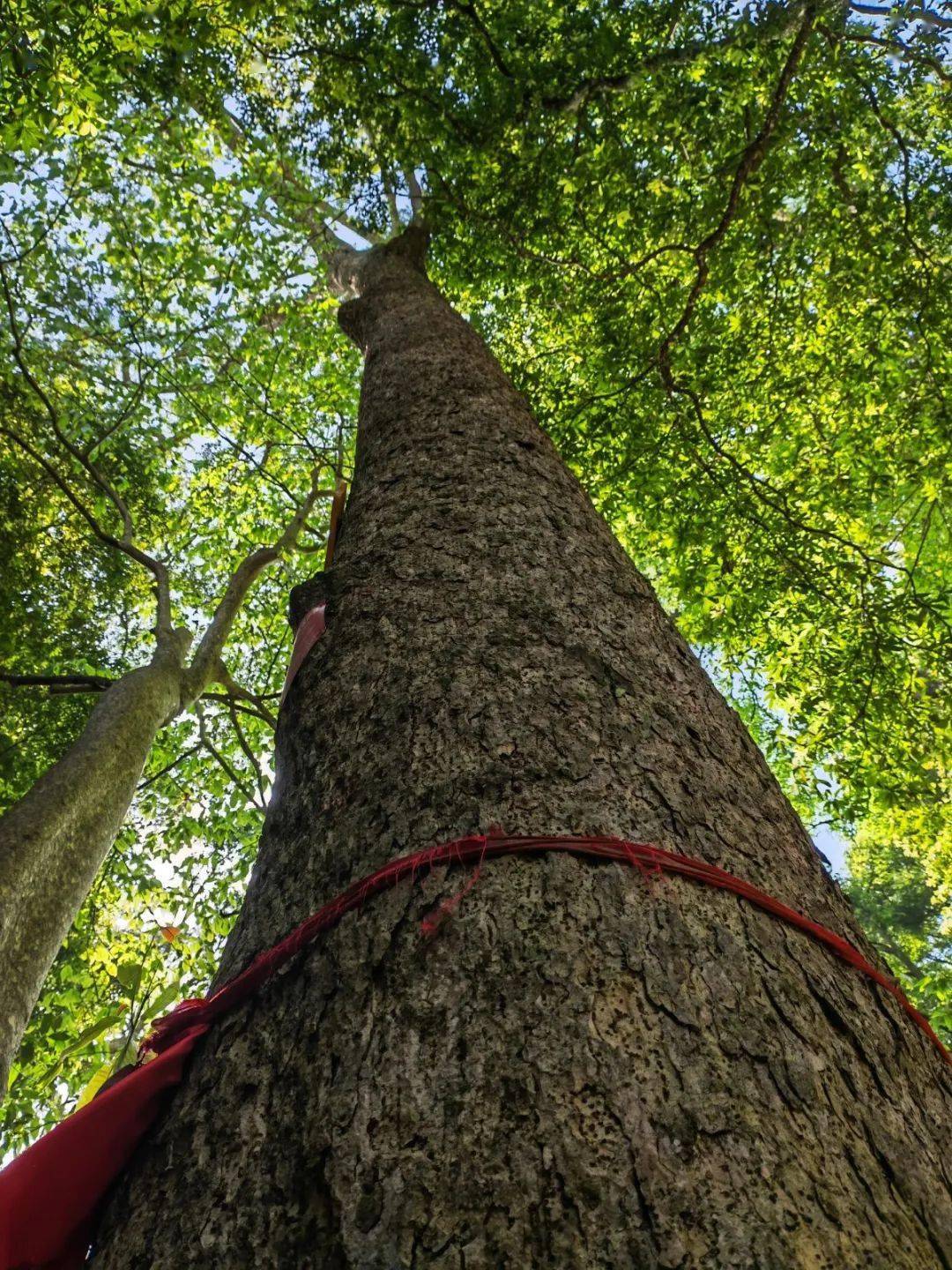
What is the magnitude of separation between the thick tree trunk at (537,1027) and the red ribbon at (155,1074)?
30 mm

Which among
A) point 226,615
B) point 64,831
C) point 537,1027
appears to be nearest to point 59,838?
point 64,831

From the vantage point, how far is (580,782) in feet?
4.23

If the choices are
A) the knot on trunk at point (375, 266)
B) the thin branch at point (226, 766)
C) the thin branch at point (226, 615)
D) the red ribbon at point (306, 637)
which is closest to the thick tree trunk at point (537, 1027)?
the red ribbon at point (306, 637)

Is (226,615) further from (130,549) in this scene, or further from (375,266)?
(375,266)

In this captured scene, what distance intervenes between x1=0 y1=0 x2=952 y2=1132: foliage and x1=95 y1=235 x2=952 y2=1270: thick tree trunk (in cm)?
455

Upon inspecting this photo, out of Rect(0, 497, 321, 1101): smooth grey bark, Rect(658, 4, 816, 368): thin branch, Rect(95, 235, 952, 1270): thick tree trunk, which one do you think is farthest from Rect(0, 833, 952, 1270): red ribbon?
Rect(658, 4, 816, 368): thin branch

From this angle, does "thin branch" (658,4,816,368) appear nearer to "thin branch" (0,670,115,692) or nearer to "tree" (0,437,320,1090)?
"tree" (0,437,320,1090)

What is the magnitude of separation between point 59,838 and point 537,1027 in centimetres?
379

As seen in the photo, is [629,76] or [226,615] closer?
[629,76]

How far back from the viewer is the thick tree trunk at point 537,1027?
76 centimetres

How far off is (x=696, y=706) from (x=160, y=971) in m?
7.90

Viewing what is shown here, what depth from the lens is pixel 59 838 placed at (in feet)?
12.6

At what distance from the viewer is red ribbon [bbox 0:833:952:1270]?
0.97 metres

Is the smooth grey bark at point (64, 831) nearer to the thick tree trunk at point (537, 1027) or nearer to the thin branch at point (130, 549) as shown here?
the thin branch at point (130, 549)
